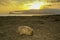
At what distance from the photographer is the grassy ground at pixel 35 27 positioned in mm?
1611

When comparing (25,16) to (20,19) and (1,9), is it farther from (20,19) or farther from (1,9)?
(1,9)

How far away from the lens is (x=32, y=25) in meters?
1.65

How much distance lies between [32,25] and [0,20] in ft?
1.31

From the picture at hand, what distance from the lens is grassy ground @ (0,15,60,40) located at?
1.61m

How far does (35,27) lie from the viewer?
64.8 inches

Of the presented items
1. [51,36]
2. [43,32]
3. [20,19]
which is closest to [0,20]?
[20,19]

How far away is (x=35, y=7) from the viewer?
1.57 m

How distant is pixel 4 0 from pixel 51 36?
2.36 ft

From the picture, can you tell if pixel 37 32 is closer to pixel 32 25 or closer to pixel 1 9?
pixel 32 25

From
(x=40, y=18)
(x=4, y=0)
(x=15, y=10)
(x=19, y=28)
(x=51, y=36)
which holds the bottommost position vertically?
(x=51, y=36)

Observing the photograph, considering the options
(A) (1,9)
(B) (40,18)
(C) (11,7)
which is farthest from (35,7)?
(A) (1,9)

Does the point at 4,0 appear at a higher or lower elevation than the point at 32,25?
higher

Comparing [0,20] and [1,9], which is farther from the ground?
[1,9]

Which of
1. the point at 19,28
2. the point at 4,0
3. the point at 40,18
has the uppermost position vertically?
the point at 4,0
